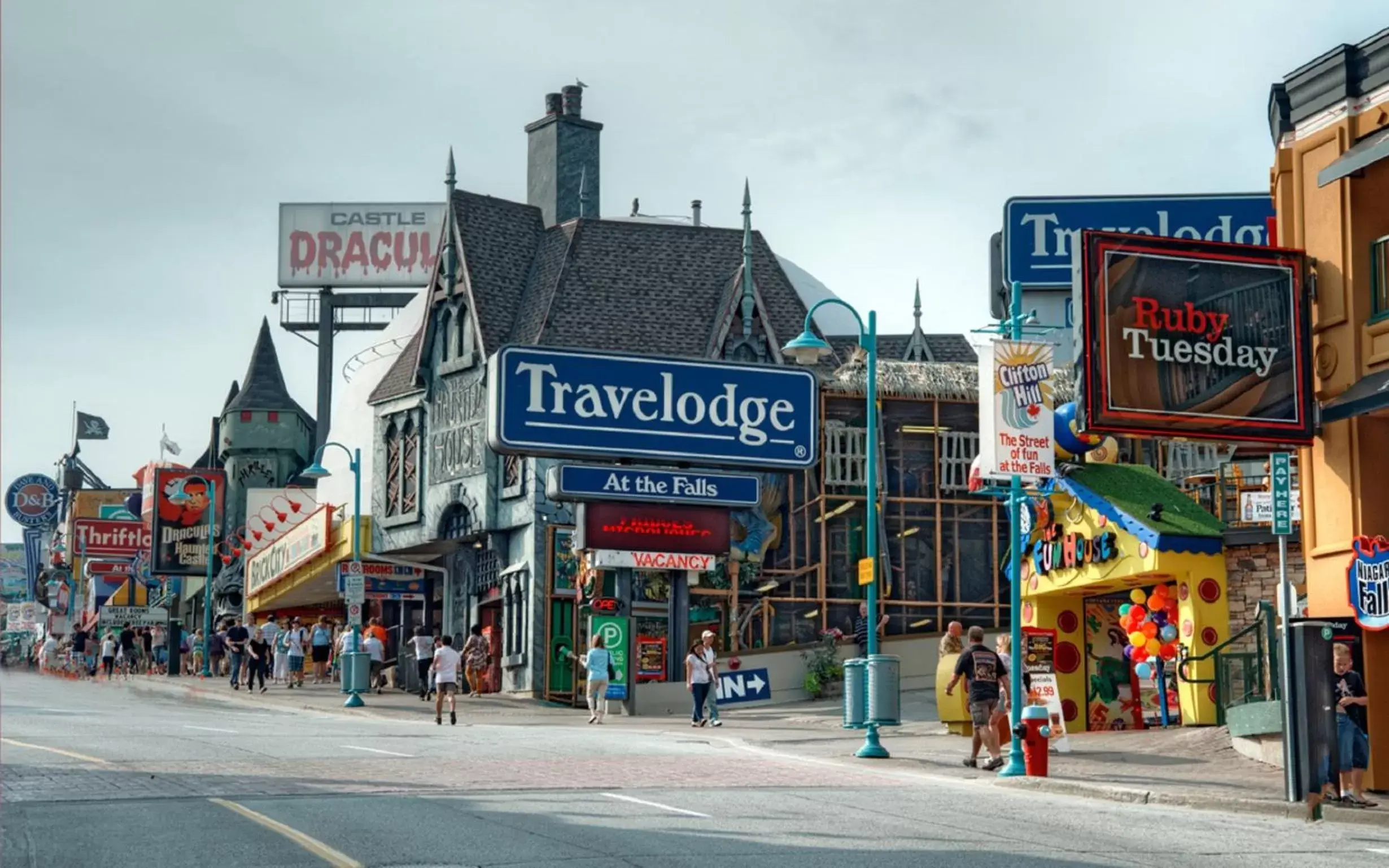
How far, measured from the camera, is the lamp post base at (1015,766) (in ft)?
68.1

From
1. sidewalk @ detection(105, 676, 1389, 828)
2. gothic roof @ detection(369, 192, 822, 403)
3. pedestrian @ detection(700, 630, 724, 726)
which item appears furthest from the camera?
gothic roof @ detection(369, 192, 822, 403)

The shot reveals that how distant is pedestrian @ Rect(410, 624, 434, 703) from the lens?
38.8 meters

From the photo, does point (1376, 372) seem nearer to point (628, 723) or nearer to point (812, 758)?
point (812, 758)

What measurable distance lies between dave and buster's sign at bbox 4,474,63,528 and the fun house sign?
9194 cm

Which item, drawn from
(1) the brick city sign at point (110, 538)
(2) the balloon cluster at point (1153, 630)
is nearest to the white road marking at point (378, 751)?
(2) the balloon cluster at point (1153, 630)

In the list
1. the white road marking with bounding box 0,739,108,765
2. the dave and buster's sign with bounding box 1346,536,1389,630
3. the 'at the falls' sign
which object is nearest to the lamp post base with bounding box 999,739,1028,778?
the 'at the falls' sign

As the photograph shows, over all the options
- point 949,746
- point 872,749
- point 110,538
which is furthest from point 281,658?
point 110,538

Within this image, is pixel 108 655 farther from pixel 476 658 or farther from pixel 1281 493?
pixel 1281 493

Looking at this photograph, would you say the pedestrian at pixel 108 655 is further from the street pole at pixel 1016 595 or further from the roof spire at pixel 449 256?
the street pole at pixel 1016 595

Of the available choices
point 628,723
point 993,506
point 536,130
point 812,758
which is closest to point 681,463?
point 812,758

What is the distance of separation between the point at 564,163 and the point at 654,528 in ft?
76.7

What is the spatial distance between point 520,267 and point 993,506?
13304 millimetres

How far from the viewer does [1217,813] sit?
17219 mm

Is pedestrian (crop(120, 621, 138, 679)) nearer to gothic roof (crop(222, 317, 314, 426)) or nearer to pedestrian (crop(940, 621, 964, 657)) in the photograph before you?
gothic roof (crop(222, 317, 314, 426))
